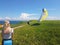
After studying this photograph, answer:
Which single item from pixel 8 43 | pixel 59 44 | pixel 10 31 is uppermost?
pixel 10 31

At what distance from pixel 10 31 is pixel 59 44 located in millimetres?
7428

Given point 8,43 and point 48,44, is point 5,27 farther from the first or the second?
point 48,44

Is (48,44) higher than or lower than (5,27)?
lower

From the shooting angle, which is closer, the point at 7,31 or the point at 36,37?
the point at 7,31

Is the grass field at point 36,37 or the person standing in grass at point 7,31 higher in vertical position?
the person standing in grass at point 7,31

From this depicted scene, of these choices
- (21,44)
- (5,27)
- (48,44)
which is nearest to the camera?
(5,27)

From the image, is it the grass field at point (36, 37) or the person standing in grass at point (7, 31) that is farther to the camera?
the grass field at point (36, 37)

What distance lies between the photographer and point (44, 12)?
36656 mm

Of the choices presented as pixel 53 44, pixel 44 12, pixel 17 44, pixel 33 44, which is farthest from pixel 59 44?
pixel 44 12

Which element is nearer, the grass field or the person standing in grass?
the person standing in grass

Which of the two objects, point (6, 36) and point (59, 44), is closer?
point (6, 36)

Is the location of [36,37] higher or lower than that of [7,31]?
lower

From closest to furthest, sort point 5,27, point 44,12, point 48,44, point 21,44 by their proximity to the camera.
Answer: point 5,27
point 21,44
point 48,44
point 44,12

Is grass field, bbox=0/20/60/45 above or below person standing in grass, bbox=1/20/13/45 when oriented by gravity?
below
